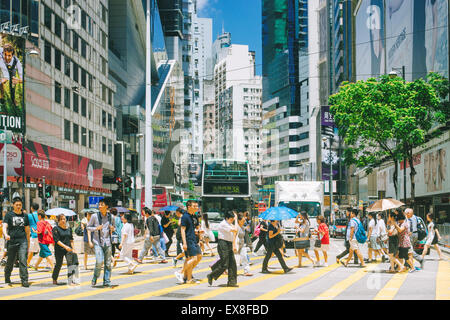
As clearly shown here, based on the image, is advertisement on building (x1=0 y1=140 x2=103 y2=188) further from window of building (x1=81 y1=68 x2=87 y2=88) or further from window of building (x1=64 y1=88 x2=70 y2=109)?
window of building (x1=81 y1=68 x2=87 y2=88)

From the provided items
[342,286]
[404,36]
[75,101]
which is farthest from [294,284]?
[75,101]

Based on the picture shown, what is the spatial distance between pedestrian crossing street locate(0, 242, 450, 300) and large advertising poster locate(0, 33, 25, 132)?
2681 centimetres

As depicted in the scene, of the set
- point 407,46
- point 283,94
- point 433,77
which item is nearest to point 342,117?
point 433,77

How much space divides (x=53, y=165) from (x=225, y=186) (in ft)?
84.5

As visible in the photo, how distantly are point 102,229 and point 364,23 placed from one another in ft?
243

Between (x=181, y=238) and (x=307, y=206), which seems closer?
(x=181, y=238)

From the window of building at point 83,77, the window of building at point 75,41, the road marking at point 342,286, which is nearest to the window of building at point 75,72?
the window of building at point 75,41

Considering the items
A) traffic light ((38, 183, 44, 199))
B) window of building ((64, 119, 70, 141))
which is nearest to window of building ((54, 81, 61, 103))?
window of building ((64, 119, 70, 141))

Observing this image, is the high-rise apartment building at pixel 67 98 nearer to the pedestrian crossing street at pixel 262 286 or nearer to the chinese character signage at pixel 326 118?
the chinese character signage at pixel 326 118

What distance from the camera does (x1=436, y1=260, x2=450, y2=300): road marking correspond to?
12011mm

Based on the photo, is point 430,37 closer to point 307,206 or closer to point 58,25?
point 307,206

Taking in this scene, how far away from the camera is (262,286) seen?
13828 mm

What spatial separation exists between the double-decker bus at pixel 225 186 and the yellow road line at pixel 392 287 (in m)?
15.0

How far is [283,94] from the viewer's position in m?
154
